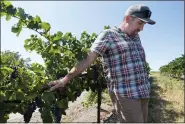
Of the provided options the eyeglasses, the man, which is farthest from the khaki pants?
the eyeglasses

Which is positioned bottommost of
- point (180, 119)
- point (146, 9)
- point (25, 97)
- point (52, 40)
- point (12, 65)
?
point (180, 119)

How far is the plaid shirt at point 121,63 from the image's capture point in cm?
302

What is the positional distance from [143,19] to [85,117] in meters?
5.23

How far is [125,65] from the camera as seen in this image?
9.91 ft

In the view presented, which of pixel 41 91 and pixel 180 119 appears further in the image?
pixel 180 119

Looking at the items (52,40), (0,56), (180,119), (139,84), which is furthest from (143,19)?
(180,119)

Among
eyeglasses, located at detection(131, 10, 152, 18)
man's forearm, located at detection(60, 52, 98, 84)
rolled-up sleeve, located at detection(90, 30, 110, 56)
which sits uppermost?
eyeglasses, located at detection(131, 10, 152, 18)

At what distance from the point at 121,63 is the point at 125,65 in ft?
0.14

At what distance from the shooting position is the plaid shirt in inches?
119

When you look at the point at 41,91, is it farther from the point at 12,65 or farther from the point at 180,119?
the point at 180,119

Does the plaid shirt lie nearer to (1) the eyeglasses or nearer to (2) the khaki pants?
(2) the khaki pants

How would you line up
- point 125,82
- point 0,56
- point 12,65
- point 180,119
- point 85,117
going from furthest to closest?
point 180,119 < point 85,117 < point 125,82 < point 12,65 < point 0,56

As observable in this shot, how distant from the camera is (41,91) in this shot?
9.93 feet

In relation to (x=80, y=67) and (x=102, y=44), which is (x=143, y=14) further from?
(x=80, y=67)
